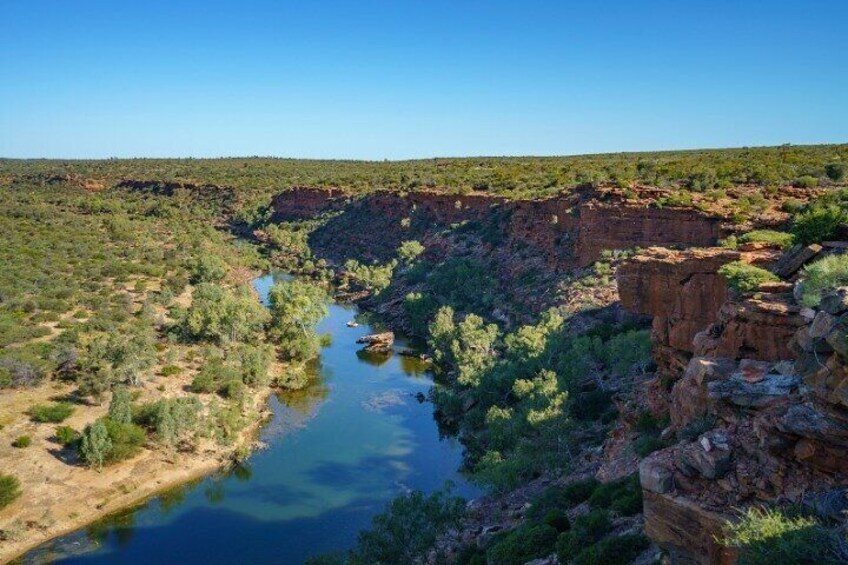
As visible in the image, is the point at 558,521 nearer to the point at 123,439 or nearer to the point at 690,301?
the point at 690,301

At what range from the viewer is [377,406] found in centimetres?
3766

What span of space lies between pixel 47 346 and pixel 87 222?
47.7 meters

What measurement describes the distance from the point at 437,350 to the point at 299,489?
55.6 feet

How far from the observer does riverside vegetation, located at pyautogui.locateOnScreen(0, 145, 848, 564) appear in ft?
57.7

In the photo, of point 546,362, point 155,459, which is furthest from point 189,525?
point 546,362

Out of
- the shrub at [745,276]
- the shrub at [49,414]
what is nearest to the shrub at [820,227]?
the shrub at [745,276]

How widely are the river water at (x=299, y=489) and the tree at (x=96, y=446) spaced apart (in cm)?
310

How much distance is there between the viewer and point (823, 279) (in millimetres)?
12906

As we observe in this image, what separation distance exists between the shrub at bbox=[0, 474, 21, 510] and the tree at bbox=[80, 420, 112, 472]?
2766mm

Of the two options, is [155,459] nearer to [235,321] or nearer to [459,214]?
[235,321]

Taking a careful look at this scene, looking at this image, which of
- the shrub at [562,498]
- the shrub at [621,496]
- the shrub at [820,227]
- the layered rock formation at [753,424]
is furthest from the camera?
the shrub at [562,498]

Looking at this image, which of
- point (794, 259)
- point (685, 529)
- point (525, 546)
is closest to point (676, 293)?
point (794, 259)

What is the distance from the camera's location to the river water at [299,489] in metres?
24.1

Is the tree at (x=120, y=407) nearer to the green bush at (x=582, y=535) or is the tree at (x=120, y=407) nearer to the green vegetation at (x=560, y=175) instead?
the green bush at (x=582, y=535)
